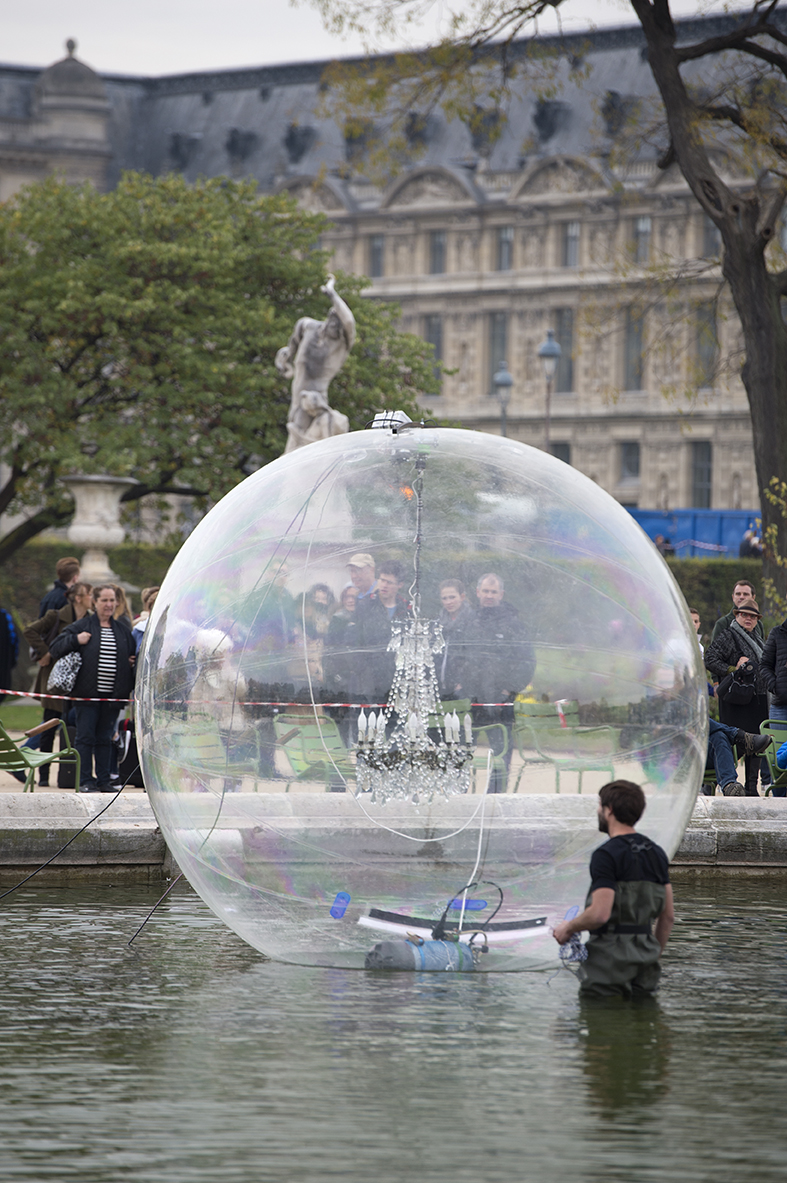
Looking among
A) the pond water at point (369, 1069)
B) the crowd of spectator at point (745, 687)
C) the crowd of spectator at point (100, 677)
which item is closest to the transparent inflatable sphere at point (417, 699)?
the pond water at point (369, 1069)

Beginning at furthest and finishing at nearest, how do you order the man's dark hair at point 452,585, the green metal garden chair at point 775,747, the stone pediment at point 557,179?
1. the stone pediment at point 557,179
2. the green metal garden chair at point 775,747
3. the man's dark hair at point 452,585

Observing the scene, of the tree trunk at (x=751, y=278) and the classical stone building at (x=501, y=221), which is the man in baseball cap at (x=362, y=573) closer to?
the tree trunk at (x=751, y=278)

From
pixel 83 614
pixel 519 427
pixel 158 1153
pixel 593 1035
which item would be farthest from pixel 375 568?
pixel 519 427

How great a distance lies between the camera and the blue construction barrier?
46.8 metres

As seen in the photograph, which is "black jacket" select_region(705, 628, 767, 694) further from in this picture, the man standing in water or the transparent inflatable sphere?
the man standing in water

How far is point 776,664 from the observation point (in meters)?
12.0

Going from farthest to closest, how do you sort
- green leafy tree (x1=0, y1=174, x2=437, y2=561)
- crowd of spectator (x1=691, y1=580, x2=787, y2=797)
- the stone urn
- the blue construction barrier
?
the blue construction barrier
green leafy tree (x1=0, y1=174, x2=437, y2=561)
the stone urn
crowd of spectator (x1=691, y1=580, x2=787, y2=797)

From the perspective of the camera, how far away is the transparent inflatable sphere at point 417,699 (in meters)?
7.18

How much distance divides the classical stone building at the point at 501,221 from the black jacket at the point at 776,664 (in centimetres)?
5602

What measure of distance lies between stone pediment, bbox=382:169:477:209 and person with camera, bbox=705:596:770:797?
6413 centimetres

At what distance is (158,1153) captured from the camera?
5.07 m

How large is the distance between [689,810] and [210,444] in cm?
2404

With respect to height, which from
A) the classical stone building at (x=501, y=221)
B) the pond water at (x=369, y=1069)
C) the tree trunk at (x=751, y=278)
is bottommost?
the pond water at (x=369, y=1069)

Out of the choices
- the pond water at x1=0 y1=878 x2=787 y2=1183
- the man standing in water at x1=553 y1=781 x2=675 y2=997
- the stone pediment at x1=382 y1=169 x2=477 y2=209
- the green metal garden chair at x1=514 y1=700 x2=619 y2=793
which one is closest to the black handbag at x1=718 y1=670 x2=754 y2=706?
the pond water at x1=0 y1=878 x2=787 y2=1183
